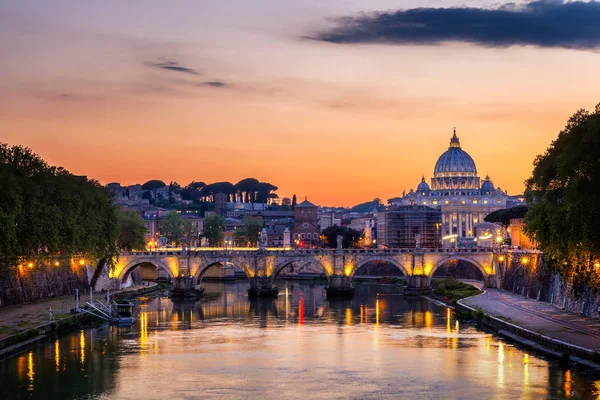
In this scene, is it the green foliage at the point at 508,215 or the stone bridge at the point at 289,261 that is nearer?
the stone bridge at the point at 289,261

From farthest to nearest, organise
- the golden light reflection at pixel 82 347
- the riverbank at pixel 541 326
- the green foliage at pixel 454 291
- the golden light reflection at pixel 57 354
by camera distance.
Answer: the green foliage at pixel 454 291 → the golden light reflection at pixel 82 347 → the golden light reflection at pixel 57 354 → the riverbank at pixel 541 326

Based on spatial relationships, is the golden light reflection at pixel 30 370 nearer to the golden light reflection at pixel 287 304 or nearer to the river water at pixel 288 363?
the river water at pixel 288 363

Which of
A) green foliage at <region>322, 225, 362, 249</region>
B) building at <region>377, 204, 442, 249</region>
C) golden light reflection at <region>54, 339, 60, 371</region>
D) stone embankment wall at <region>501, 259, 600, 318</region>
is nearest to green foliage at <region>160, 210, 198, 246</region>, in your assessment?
green foliage at <region>322, 225, 362, 249</region>

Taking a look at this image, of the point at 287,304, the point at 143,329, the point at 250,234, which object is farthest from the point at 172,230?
the point at 143,329

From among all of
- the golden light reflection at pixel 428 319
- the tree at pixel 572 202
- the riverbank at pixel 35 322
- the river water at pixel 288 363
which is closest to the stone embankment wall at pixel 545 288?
the tree at pixel 572 202

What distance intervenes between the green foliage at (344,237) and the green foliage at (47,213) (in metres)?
92.9

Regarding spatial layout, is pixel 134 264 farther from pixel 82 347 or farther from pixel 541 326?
pixel 541 326

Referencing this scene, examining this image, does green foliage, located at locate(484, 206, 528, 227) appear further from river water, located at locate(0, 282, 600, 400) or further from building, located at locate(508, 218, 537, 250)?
river water, located at locate(0, 282, 600, 400)

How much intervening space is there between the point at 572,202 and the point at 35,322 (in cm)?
2954

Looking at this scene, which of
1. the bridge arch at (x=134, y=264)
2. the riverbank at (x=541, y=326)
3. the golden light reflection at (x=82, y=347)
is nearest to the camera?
the riverbank at (x=541, y=326)

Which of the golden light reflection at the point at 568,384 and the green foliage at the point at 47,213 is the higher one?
the green foliage at the point at 47,213

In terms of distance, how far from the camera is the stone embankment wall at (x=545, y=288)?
188 feet

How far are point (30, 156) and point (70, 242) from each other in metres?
7.02

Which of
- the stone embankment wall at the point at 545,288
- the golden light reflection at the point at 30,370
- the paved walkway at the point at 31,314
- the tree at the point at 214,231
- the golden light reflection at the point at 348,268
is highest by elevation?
the tree at the point at 214,231
